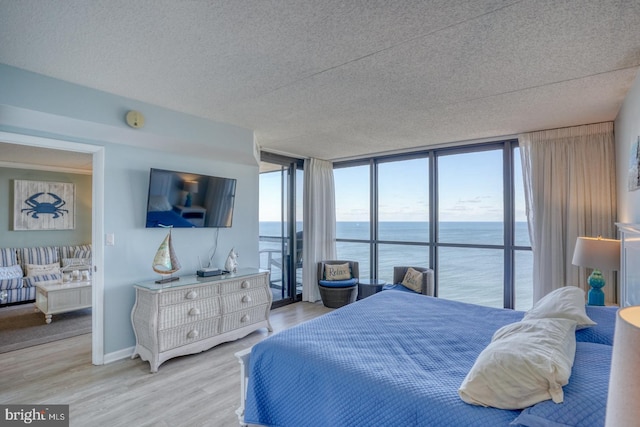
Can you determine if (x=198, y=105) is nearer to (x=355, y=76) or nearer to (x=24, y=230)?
(x=355, y=76)

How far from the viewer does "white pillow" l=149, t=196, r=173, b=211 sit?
329 cm

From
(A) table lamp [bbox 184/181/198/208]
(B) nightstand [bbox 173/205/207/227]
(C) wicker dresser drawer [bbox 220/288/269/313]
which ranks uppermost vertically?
(A) table lamp [bbox 184/181/198/208]

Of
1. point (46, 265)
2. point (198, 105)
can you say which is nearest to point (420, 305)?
point (198, 105)

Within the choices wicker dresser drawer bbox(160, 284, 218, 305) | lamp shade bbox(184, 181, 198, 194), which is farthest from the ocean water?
wicker dresser drawer bbox(160, 284, 218, 305)

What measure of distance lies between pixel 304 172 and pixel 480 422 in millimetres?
4642

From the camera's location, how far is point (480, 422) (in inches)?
46.8

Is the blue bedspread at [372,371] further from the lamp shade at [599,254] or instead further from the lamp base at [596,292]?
the lamp base at [596,292]

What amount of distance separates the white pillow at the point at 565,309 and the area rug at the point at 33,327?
4.62m

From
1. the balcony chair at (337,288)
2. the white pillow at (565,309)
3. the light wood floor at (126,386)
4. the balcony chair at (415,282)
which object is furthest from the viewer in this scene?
the balcony chair at (337,288)

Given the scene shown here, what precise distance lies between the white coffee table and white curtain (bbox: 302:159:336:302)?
3.12 metres

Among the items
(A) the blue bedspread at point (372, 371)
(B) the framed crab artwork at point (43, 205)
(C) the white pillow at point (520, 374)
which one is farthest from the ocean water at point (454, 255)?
(B) the framed crab artwork at point (43, 205)

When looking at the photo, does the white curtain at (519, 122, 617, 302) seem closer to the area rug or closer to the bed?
the bed

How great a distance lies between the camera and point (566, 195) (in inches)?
144

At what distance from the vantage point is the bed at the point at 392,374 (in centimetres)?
122
